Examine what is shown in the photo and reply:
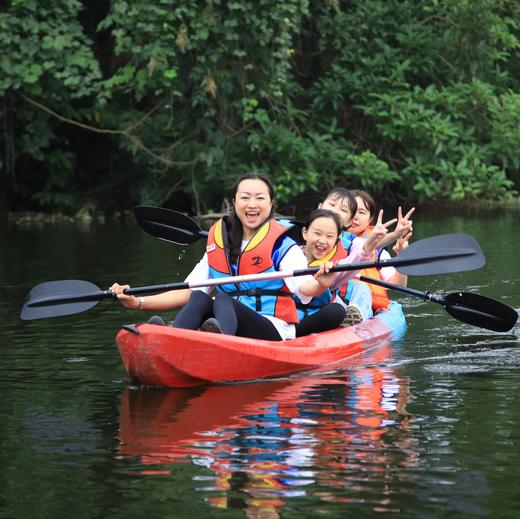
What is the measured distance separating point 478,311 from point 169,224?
211cm

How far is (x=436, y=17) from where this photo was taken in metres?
19.4

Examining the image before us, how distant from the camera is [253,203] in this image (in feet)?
20.7

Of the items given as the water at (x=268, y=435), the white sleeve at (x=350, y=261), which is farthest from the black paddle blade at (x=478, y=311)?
the white sleeve at (x=350, y=261)

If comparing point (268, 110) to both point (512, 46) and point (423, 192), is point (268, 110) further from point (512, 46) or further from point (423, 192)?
point (512, 46)

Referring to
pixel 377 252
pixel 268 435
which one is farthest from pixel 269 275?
pixel 377 252

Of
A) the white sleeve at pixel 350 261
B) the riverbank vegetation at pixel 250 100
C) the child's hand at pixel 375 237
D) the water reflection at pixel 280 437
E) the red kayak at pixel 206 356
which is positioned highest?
the riverbank vegetation at pixel 250 100

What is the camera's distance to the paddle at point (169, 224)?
7.86m

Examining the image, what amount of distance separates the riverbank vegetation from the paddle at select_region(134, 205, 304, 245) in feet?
27.1

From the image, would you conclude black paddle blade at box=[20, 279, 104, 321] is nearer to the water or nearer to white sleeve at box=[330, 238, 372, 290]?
the water

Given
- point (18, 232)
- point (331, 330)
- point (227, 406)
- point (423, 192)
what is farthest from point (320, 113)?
point (227, 406)

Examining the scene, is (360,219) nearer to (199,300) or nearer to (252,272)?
(252,272)

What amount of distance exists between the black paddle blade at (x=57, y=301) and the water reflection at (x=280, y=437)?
754 mm

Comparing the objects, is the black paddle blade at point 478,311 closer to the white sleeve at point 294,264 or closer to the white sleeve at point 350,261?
the white sleeve at point 350,261

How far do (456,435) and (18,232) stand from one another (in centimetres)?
1216
